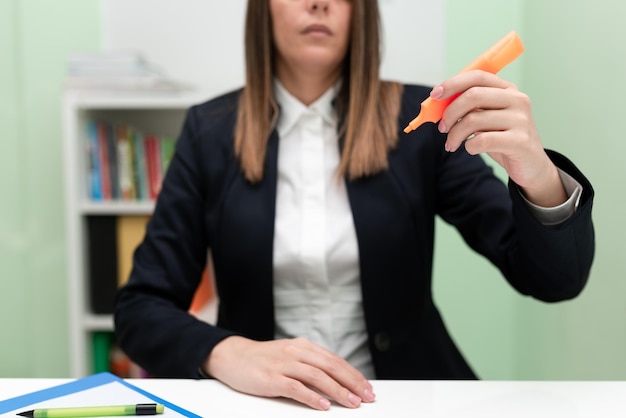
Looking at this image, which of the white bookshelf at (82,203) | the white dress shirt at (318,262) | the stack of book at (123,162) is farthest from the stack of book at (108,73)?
the white dress shirt at (318,262)

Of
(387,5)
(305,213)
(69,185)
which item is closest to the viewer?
(305,213)

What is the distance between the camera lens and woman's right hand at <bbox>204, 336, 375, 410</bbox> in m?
0.77

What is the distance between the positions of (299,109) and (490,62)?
57 centimetres

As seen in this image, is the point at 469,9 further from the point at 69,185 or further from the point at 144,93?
the point at 69,185

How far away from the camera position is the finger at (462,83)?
2.49ft

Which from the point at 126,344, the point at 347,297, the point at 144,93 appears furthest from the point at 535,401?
the point at 144,93

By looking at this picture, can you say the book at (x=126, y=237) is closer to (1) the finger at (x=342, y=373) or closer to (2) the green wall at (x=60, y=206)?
(2) the green wall at (x=60, y=206)

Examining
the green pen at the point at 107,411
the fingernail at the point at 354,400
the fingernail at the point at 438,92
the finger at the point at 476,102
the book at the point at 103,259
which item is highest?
the fingernail at the point at 438,92

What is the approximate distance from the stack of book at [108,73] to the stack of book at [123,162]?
0.43 ft

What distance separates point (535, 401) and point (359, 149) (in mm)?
591

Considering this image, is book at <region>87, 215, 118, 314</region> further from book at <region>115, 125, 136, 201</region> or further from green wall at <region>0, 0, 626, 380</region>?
green wall at <region>0, 0, 626, 380</region>

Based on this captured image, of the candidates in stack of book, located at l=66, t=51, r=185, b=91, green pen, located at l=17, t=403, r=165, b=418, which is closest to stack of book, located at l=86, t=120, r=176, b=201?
stack of book, located at l=66, t=51, r=185, b=91

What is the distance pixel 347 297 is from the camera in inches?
48.2

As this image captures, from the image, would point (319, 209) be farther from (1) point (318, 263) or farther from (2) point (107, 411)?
(2) point (107, 411)
